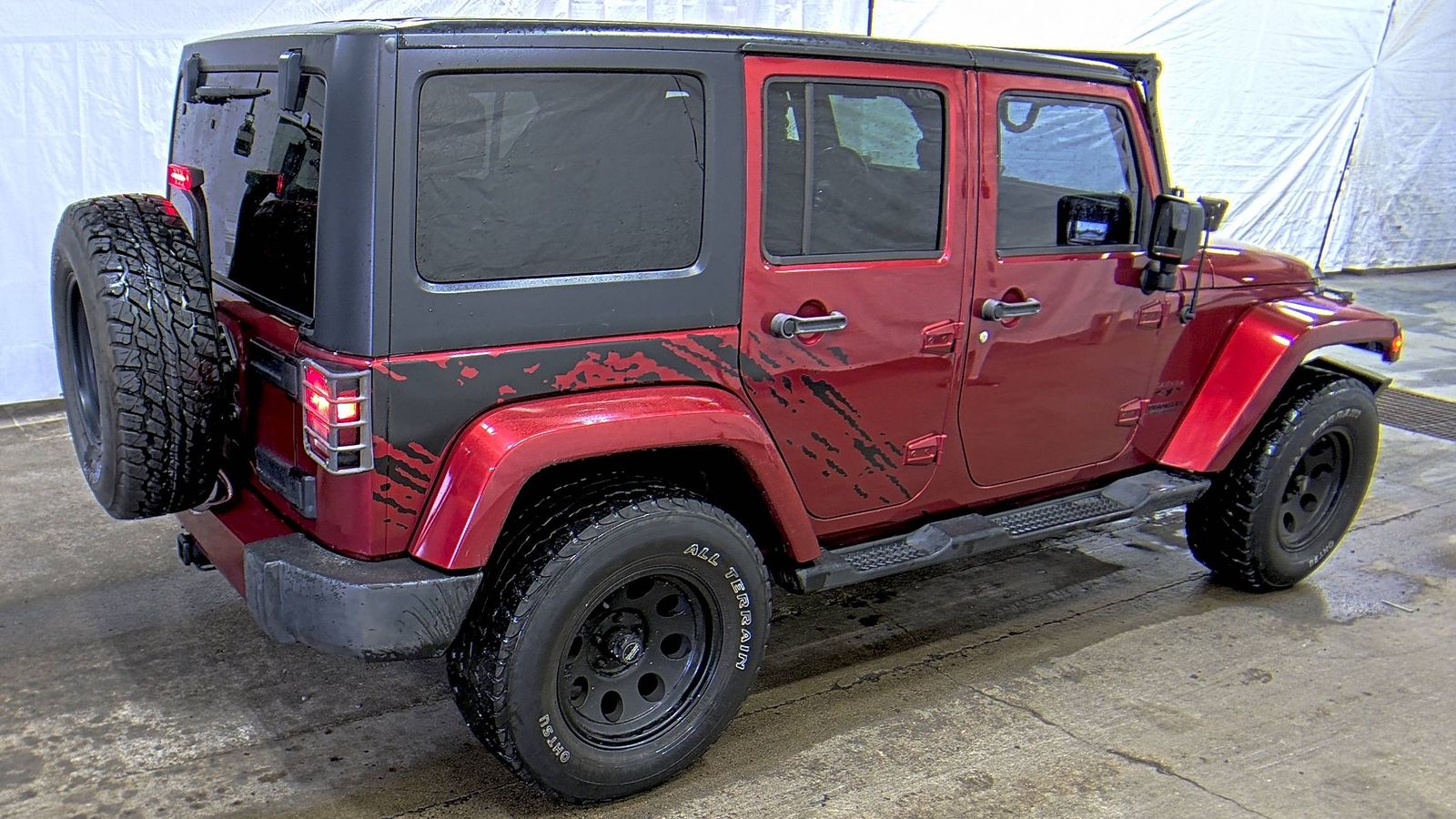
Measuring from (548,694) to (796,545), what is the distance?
2.43 feet

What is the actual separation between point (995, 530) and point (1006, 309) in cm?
65

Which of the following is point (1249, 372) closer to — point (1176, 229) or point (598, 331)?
point (1176, 229)

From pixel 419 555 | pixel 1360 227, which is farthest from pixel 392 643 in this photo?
pixel 1360 227

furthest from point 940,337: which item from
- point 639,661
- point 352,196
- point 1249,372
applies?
point 352,196

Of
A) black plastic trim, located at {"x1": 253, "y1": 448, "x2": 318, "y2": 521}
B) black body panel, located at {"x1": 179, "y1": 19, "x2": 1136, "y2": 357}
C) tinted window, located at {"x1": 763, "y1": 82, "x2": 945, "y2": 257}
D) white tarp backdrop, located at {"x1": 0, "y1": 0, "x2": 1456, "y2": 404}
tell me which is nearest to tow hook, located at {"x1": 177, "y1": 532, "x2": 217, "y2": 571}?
black plastic trim, located at {"x1": 253, "y1": 448, "x2": 318, "y2": 521}

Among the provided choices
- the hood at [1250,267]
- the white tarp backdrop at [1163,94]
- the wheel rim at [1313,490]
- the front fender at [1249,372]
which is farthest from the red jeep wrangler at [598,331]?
the white tarp backdrop at [1163,94]

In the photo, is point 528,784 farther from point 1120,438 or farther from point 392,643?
point 1120,438

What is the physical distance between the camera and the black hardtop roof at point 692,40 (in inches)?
96.4

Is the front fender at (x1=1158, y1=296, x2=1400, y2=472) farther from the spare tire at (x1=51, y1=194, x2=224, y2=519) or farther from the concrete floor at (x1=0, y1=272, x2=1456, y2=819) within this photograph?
the spare tire at (x1=51, y1=194, x2=224, y2=519)

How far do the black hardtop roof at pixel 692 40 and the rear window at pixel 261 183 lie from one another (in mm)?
171

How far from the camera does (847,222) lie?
10.1 ft

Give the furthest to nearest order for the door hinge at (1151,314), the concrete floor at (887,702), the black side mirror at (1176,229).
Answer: the door hinge at (1151,314), the black side mirror at (1176,229), the concrete floor at (887,702)

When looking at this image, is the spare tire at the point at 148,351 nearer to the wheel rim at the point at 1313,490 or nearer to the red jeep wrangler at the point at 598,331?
the red jeep wrangler at the point at 598,331

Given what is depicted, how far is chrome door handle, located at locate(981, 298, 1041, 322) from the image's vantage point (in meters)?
3.33
